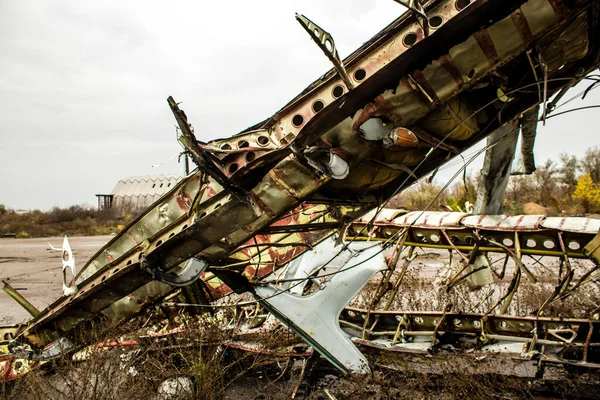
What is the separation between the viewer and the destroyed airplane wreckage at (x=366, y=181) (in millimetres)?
3510

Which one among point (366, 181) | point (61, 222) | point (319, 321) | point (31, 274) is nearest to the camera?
point (366, 181)

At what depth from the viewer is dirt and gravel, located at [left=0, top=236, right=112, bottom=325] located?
42.1 ft

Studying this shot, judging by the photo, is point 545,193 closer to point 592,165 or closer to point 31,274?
point 592,165

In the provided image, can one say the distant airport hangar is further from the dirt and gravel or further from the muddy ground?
the muddy ground

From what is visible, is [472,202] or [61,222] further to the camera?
[61,222]

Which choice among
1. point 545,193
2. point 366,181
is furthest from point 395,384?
point 545,193

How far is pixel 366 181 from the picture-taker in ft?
16.0

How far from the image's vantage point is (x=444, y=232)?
297 inches

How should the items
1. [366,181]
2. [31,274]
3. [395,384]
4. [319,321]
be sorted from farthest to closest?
1. [31,274]
2. [319,321]
3. [395,384]
4. [366,181]

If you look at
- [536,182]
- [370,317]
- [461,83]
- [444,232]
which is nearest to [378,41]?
[461,83]

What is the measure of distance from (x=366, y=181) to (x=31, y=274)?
65.8 feet

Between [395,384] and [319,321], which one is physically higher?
[319,321]

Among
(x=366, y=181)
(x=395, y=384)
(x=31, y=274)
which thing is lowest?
(x=395, y=384)

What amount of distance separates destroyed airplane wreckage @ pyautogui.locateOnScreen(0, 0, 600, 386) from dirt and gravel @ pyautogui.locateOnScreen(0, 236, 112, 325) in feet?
20.8
